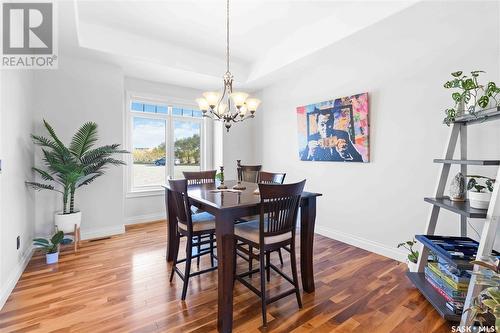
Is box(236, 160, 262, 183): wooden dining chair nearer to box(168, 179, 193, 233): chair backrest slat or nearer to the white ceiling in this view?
box(168, 179, 193, 233): chair backrest slat

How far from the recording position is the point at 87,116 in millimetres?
3521

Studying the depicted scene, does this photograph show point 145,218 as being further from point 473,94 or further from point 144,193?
point 473,94

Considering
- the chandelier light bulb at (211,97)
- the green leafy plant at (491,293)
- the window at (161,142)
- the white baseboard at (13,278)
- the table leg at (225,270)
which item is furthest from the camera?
the window at (161,142)

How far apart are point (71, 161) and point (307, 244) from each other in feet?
10.2

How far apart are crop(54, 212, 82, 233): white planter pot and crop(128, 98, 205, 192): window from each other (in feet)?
4.17

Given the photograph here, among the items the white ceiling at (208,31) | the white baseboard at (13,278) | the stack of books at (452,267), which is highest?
the white ceiling at (208,31)

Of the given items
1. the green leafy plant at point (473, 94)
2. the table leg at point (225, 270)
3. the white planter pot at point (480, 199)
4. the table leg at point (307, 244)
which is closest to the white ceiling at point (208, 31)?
the green leafy plant at point (473, 94)

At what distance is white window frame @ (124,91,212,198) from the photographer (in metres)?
4.28

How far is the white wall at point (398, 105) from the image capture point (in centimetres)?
225

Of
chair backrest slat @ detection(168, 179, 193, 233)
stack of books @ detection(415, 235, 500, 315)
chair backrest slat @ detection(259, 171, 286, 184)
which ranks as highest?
chair backrest slat @ detection(259, 171, 286, 184)

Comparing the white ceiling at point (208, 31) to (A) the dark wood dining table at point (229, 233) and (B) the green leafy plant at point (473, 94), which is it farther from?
(A) the dark wood dining table at point (229, 233)

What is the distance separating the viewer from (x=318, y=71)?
369cm

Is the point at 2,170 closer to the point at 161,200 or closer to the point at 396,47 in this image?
the point at 161,200

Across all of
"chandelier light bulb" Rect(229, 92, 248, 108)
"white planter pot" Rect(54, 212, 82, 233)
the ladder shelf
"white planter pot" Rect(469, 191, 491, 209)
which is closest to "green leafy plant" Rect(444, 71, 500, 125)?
the ladder shelf
